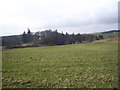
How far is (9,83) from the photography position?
5988mm

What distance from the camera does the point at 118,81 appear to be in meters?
5.74

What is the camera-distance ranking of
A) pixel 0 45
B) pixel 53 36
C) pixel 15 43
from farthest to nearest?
pixel 53 36
pixel 15 43
pixel 0 45

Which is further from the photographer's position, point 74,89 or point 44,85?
point 44,85

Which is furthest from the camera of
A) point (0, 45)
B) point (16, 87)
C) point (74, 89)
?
point (0, 45)

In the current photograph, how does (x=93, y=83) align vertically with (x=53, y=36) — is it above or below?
below

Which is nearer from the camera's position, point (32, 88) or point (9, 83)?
point (32, 88)

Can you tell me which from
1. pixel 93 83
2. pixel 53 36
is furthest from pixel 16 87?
pixel 53 36

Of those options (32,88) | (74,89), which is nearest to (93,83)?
(74,89)

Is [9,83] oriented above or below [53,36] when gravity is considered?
below

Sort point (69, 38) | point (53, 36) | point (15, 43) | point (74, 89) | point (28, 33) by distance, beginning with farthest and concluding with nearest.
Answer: point (28, 33) → point (69, 38) → point (53, 36) → point (15, 43) → point (74, 89)

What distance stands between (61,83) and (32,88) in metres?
1.55

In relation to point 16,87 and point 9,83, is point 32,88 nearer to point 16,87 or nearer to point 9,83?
point 16,87

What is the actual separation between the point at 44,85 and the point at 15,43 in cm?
6166

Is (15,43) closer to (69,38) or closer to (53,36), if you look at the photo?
(53,36)
